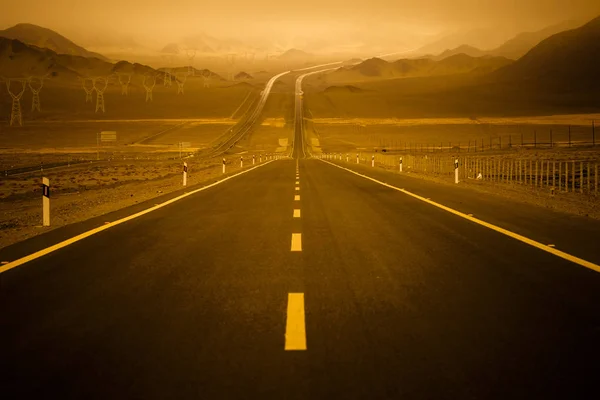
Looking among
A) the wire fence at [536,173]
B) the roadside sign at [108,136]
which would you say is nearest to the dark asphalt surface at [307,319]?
the wire fence at [536,173]

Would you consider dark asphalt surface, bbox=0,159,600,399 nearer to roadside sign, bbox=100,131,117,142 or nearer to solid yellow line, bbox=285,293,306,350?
solid yellow line, bbox=285,293,306,350

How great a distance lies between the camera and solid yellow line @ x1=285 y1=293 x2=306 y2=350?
196 inches

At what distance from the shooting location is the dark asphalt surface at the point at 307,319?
420 cm

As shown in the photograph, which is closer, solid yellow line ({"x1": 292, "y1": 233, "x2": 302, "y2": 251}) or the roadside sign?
solid yellow line ({"x1": 292, "y1": 233, "x2": 302, "y2": 251})

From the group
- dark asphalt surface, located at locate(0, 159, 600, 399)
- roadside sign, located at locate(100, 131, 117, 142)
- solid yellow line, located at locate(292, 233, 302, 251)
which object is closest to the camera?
dark asphalt surface, located at locate(0, 159, 600, 399)

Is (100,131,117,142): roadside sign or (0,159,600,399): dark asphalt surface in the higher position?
(100,131,117,142): roadside sign

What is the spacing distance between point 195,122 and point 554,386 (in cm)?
16221

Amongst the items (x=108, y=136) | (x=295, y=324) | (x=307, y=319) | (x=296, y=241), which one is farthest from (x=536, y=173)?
(x=108, y=136)

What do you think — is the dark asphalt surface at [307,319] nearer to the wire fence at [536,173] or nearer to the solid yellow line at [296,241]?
the solid yellow line at [296,241]

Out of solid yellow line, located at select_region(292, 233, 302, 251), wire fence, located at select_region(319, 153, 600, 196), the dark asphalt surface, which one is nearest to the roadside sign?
wire fence, located at select_region(319, 153, 600, 196)

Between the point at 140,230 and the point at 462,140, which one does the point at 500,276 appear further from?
the point at 462,140

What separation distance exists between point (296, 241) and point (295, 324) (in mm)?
4815

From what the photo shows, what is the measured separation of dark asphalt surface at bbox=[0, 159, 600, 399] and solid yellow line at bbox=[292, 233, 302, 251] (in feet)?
0.84

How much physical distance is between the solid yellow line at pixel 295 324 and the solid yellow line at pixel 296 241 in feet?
9.91
